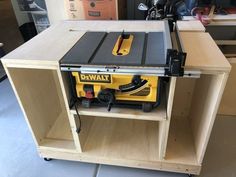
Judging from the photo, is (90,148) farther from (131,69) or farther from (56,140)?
(131,69)

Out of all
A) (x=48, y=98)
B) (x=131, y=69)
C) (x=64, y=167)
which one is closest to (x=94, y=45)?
(x=131, y=69)

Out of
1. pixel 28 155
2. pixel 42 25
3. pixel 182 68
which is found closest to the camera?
pixel 182 68

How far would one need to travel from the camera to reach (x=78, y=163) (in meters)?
1.30

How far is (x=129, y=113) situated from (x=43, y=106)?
24.9 inches

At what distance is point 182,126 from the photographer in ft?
4.54

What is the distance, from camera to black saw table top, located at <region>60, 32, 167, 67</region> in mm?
847

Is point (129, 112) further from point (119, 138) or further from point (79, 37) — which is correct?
point (79, 37)

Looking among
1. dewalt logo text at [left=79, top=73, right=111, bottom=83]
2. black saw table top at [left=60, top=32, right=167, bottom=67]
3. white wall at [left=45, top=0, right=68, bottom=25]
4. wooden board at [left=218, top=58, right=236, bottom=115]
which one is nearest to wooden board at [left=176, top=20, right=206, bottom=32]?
black saw table top at [left=60, top=32, right=167, bottom=67]

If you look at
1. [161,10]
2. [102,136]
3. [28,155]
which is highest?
[161,10]

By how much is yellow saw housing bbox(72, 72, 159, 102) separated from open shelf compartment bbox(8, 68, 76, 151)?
323 millimetres

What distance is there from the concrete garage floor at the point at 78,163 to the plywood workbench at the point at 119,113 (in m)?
0.08

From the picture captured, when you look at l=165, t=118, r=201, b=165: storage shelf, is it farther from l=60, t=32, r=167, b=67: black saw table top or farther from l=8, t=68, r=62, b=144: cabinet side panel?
l=8, t=68, r=62, b=144: cabinet side panel

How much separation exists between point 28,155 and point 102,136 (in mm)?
524

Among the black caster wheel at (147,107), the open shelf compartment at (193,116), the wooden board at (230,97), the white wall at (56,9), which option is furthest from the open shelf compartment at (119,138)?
the white wall at (56,9)
